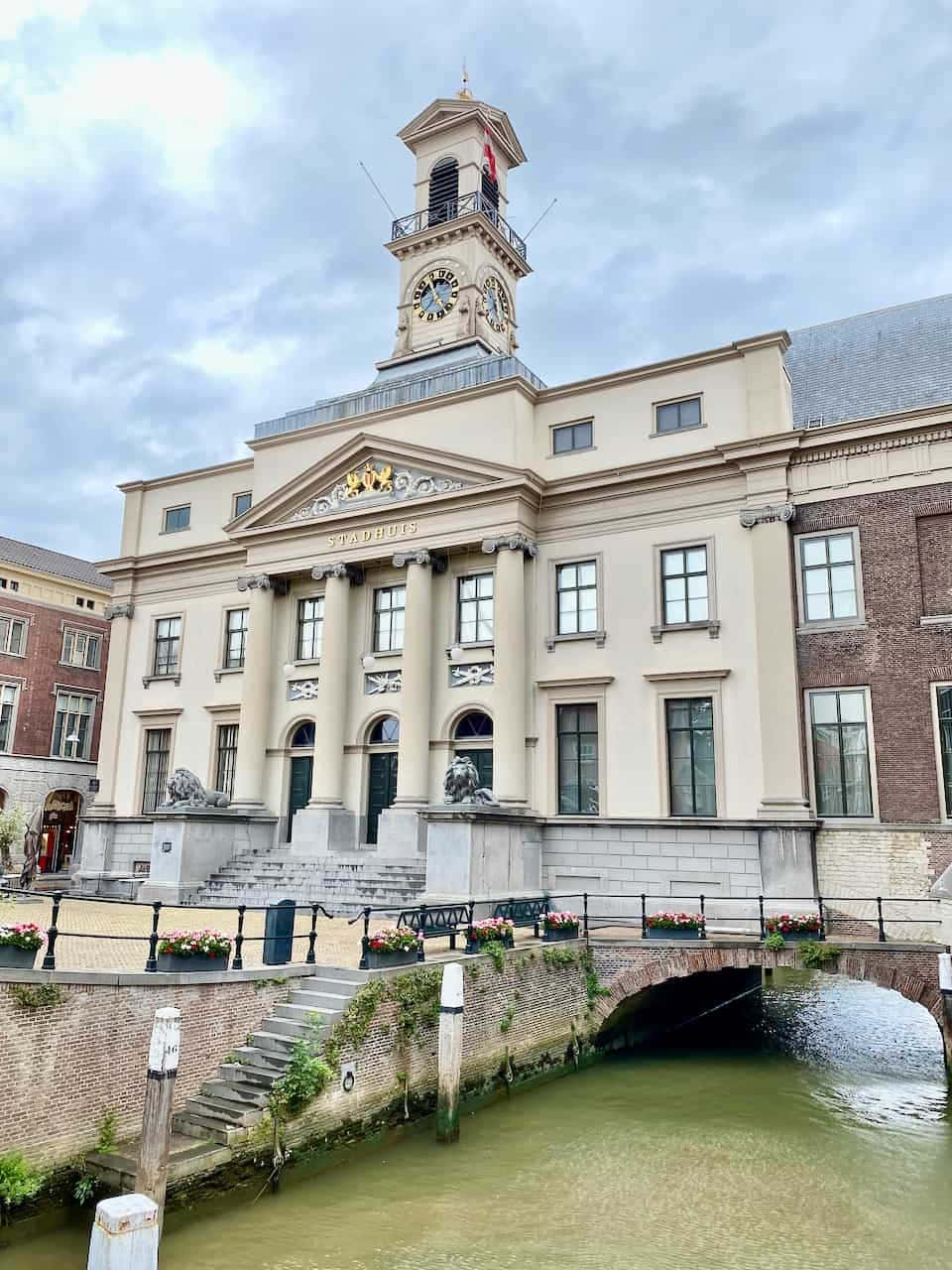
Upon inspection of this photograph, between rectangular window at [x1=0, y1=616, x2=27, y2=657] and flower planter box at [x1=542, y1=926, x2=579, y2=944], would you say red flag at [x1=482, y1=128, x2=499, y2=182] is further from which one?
flower planter box at [x1=542, y1=926, x2=579, y2=944]

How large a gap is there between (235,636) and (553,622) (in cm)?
1181

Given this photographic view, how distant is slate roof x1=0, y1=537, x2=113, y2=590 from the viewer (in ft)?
144

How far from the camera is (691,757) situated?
23.7 meters

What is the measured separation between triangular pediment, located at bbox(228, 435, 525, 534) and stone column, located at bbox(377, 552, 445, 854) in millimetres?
2150

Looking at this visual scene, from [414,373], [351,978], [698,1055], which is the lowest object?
[698,1055]

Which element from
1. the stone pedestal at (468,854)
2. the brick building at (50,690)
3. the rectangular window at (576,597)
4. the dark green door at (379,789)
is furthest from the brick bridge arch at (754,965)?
the brick building at (50,690)

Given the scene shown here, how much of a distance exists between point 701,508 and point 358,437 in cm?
1065

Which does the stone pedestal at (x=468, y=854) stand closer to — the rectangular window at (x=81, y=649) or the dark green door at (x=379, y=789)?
the dark green door at (x=379, y=789)

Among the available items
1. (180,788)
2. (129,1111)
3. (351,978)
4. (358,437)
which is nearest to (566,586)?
(358,437)

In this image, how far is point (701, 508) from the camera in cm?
2466

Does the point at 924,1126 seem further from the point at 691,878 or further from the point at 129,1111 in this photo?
the point at 129,1111

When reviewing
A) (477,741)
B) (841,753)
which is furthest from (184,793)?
(841,753)

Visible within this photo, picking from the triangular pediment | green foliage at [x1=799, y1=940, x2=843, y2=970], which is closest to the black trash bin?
green foliage at [x1=799, y1=940, x2=843, y2=970]

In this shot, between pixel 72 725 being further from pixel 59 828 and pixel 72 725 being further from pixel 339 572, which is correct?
pixel 339 572
